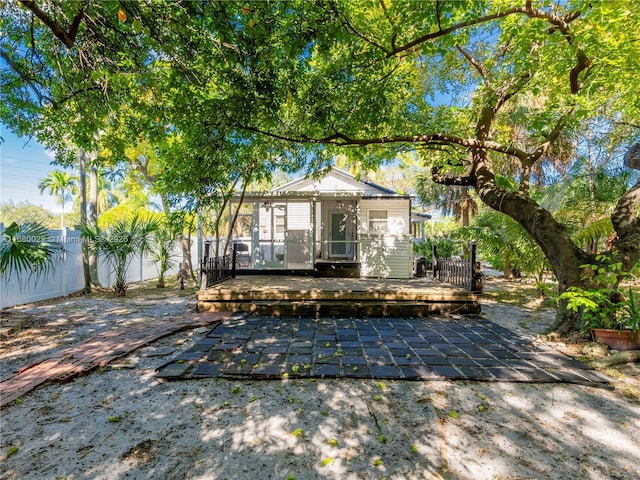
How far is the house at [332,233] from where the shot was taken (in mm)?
11047

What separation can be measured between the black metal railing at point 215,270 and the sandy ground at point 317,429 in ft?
12.1

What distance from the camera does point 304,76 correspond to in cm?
565

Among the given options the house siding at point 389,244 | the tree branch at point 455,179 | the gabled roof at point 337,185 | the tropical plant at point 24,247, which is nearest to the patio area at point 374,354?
the tree branch at point 455,179

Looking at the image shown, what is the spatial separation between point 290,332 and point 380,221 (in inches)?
296

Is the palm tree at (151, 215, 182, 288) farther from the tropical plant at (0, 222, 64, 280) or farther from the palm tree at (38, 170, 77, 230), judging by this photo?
the palm tree at (38, 170, 77, 230)

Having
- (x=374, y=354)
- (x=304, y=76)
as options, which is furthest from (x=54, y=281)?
(x=374, y=354)

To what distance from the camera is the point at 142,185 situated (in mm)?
18234

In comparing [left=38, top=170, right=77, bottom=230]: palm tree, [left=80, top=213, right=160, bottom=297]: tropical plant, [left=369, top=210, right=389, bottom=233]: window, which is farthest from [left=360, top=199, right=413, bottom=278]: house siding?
[left=38, top=170, right=77, bottom=230]: palm tree

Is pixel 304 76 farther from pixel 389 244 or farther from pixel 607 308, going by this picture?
pixel 389 244

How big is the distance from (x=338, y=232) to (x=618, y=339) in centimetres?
901

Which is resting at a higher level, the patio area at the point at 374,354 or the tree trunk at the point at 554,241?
the tree trunk at the point at 554,241

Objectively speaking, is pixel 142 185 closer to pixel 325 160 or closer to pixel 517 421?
pixel 325 160

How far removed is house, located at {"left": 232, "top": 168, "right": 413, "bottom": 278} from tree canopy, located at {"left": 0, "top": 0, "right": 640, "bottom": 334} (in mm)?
3868

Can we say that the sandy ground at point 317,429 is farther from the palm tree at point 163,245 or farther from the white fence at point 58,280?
the palm tree at point 163,245
